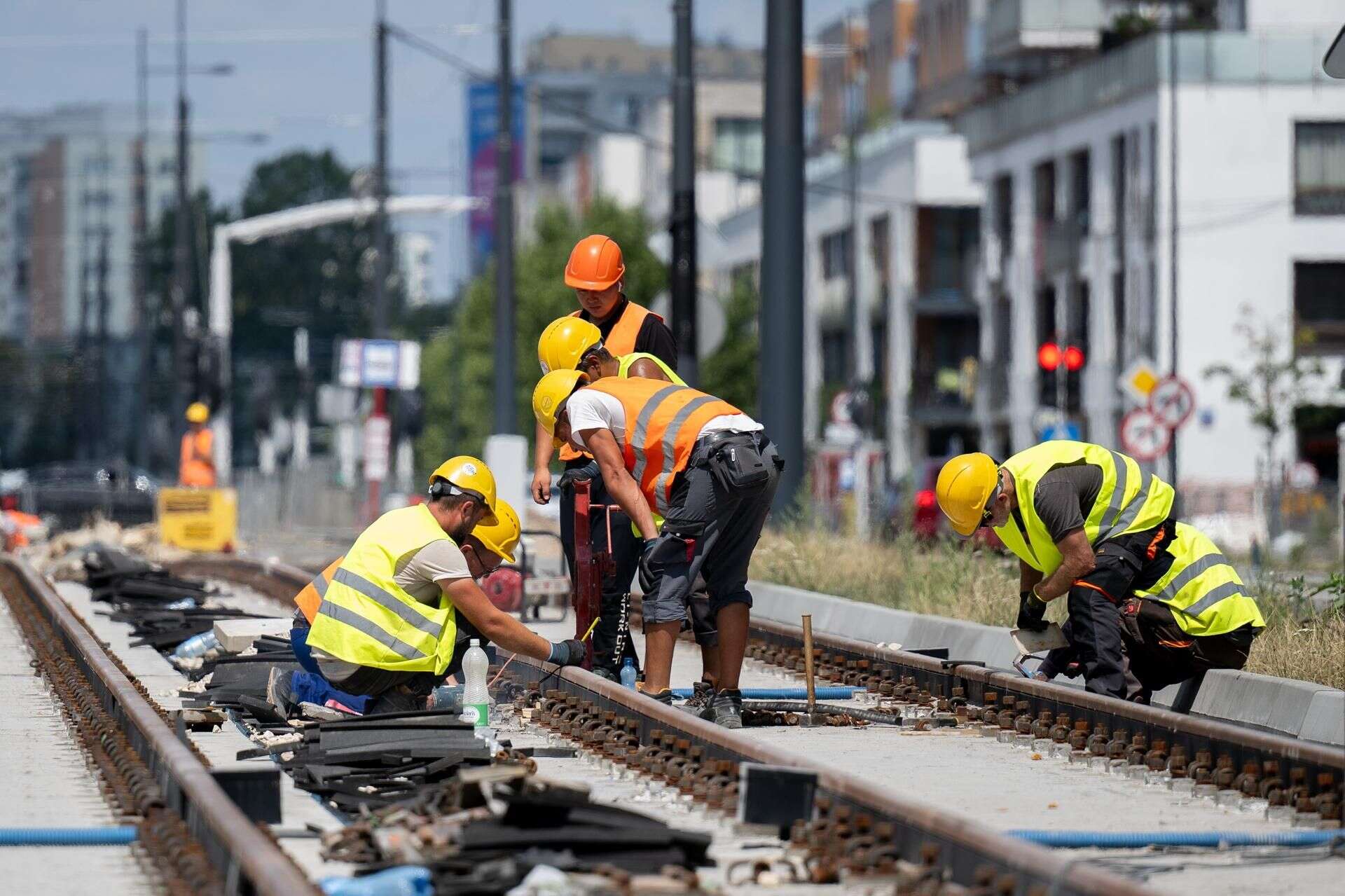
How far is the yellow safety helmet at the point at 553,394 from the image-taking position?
36.2 feet

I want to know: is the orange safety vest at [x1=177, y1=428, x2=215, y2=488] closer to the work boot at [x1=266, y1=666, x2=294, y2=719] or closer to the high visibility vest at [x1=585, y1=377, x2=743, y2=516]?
the work boot at [x1=266, y1=666, x2=294, y2=719]

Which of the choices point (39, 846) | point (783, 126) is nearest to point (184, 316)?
point (783, 126)

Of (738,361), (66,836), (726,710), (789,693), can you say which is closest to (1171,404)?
(789,693)

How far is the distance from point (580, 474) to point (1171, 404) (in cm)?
2358

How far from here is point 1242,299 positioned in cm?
5434

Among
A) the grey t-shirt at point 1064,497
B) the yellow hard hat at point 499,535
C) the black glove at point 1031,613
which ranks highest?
the grey t-shirt at point 1064,497

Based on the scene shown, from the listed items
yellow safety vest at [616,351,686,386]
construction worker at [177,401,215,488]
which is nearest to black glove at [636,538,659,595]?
yellow safety vest at [616,351,686,386]

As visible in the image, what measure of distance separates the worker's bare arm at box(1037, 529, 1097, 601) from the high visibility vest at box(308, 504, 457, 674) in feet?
8.51

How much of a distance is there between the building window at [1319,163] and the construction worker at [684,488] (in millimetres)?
46226

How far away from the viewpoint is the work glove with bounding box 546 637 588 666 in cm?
1100

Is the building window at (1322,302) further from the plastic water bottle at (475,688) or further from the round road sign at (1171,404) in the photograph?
the plastic water bottle at (475,688)

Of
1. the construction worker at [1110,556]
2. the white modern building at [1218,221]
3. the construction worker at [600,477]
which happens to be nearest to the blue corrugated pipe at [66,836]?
the construction worker at [600,477]

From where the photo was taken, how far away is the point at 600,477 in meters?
11.8

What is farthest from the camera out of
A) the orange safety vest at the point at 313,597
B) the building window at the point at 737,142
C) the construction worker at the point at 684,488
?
the building window at the point at 737,142
